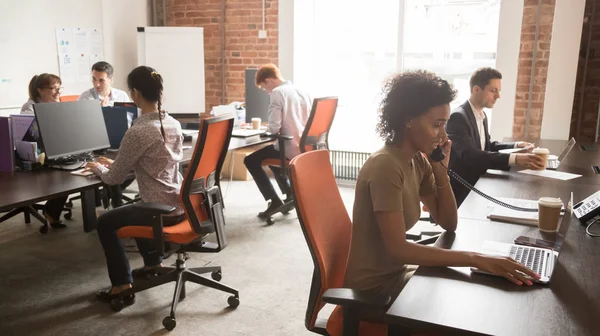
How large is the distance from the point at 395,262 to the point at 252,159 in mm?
3104

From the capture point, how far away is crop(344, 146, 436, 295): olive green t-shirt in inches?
59.4

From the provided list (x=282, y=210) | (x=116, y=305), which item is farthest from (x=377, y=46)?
(x=116, y=305)

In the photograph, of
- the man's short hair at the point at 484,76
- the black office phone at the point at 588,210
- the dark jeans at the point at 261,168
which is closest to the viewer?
the black office phone at the point at 588,210

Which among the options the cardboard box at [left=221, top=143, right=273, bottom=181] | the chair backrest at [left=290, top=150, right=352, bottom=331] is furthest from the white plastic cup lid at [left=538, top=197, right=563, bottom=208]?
the cardboard box at [left=221, top=143, right=273, bottom=181]

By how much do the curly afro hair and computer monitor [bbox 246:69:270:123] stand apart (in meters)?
3.60

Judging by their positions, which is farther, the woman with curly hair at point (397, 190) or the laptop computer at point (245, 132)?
the laptop computer at point (245, 132)

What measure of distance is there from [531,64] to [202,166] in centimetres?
363

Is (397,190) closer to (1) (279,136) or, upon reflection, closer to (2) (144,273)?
(2) (144,273)

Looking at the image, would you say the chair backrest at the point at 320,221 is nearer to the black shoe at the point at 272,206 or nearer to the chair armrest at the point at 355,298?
the chair armrest at the point at 355,298

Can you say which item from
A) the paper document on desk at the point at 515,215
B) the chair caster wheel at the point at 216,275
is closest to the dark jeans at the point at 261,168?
the chair caster wheel at the point at 216,275

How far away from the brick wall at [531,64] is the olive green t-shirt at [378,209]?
3.70 meters

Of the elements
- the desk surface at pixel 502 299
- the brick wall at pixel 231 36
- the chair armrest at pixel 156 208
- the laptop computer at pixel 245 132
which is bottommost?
the chair armrest at pixel 156 208

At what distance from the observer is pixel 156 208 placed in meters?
2.47

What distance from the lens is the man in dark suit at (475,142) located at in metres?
2.87
